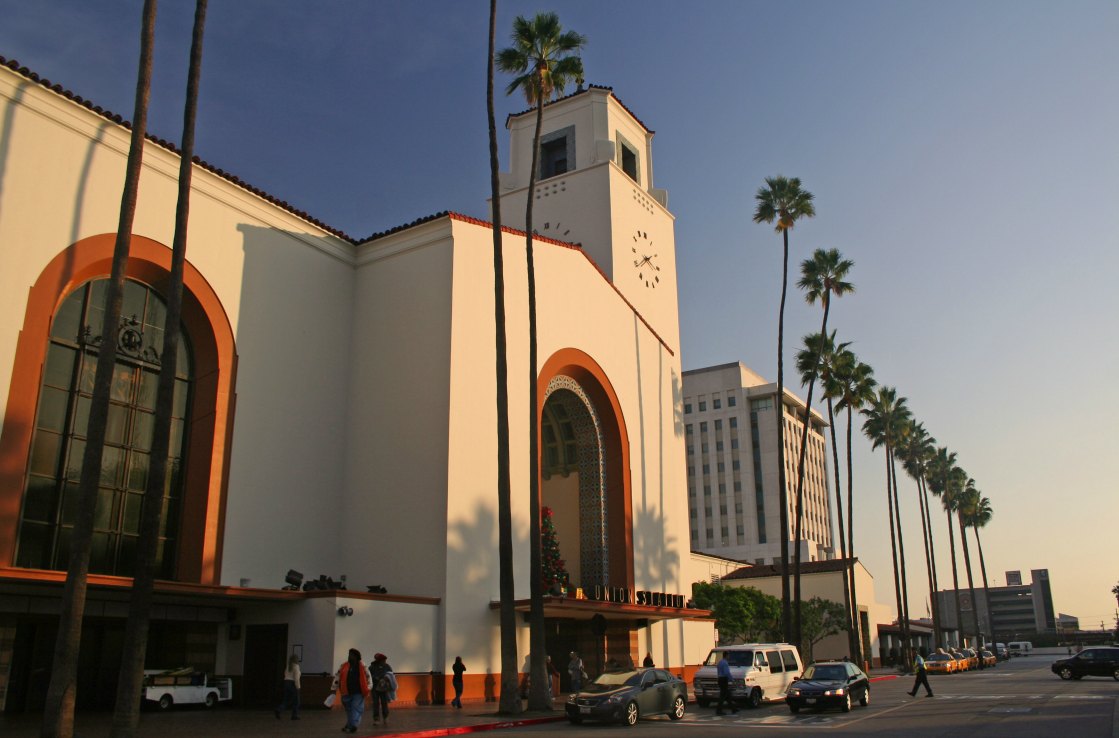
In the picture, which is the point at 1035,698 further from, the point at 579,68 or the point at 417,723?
the point at 579,68

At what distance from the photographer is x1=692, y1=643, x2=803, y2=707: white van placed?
23266mm

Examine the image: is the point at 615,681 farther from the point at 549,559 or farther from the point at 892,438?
the point at 892,438

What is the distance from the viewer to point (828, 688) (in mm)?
21641

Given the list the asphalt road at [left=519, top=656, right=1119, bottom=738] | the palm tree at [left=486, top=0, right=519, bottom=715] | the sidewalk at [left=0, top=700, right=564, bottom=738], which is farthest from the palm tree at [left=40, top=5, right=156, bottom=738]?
the palm tree at [left=486, top=0, right=519, bottom=715]

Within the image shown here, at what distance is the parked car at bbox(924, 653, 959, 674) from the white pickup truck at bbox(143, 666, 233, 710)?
4302 centimetres

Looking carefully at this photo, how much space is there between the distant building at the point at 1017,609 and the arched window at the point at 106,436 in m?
172

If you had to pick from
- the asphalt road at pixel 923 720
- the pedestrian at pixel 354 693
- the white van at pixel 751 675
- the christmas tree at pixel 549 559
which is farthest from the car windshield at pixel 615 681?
the christmas tree at pixel 549 559

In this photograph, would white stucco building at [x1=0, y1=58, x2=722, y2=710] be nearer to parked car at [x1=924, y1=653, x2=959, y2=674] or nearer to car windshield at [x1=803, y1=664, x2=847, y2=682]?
car windshield at [x1=803, y1=664, x2=847, y2=682]

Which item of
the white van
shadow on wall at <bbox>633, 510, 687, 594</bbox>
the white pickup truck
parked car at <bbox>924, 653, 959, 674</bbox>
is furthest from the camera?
parked car at <bbox>924, 653, 959, 674</bbox>

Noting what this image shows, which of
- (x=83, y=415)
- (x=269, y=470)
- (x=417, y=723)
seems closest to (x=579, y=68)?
(x=269, y=470)

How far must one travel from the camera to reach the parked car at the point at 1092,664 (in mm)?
37719

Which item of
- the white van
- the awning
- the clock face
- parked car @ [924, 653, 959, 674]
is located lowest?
parked car @ [924, 653, 959, 674]

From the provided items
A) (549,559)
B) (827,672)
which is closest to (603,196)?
(549,559)

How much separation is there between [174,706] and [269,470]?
623cm
